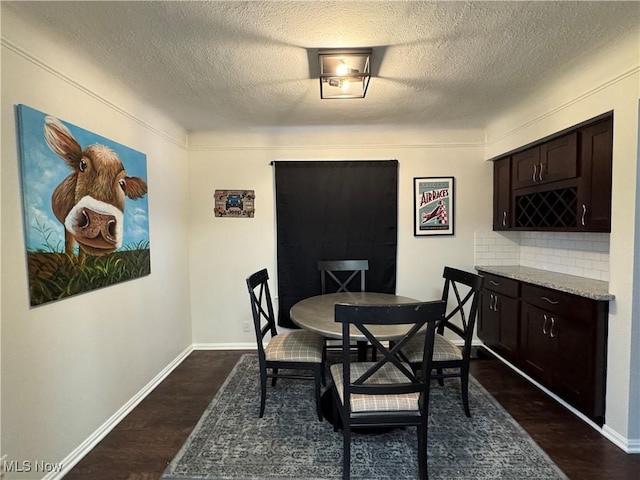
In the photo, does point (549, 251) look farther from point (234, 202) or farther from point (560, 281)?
point (234, 202)

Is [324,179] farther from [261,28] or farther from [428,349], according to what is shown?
[428,349]

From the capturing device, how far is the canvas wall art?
1533 millimetres

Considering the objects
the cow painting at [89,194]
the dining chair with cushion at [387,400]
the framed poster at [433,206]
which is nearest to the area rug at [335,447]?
the dining chair with cushion at [387,400]

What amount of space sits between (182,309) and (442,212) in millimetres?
3043

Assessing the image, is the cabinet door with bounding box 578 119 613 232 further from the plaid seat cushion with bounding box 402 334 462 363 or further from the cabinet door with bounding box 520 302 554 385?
the plaid seat cushion with bounding box 402 334 462 363

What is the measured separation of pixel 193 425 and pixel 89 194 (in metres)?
1.71

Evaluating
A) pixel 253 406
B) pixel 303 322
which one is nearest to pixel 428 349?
pixel 303 322

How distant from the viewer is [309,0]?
141 cm

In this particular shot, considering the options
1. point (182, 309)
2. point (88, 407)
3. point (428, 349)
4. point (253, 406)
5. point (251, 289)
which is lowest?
point (253, 406)

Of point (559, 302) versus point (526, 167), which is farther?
point (526, 167)

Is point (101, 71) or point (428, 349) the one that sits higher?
point (101, 71)

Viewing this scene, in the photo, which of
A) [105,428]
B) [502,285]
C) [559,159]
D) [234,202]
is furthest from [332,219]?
[105,428]

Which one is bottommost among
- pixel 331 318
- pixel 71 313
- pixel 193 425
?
pixel 193 425

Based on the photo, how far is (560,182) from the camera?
2.40 m
